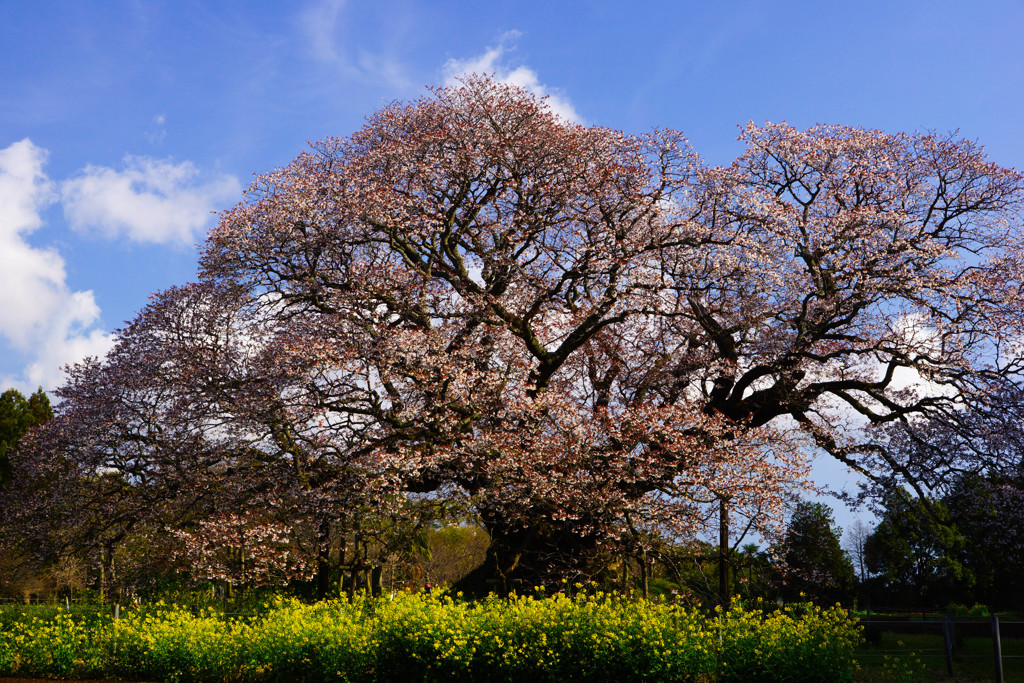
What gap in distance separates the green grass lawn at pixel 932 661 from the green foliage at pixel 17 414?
36.8m

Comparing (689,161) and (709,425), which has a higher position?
(689,161)

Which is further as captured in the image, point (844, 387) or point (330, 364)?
point (844, 387)

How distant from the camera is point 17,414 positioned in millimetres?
38812

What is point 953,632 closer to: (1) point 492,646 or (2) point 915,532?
(2) point 915,532

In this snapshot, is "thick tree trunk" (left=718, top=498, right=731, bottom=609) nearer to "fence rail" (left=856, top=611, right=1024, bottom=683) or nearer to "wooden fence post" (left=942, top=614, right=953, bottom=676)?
"fence rail" (left=856, top=611, right=1024, bottom=683)

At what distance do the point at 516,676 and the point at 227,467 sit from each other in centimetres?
784

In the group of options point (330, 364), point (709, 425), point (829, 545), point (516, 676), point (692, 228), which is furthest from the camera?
point (829, 545)

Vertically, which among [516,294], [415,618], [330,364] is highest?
[516,294]

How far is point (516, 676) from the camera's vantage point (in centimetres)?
950

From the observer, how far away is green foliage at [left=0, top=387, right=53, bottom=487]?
37.2 metres

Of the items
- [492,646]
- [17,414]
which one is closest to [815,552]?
[492,646]

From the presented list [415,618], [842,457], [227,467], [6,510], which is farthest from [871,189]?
[6,510]

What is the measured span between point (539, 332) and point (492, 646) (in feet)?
26.8

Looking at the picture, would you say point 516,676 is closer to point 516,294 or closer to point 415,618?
point 415,618
